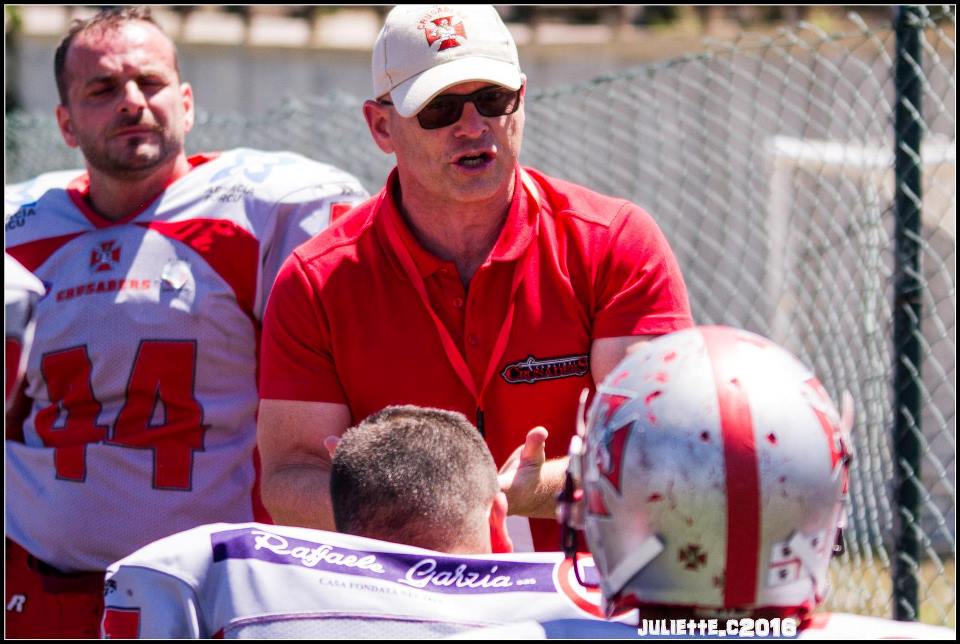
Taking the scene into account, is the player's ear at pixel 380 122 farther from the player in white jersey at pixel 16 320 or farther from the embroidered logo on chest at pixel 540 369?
the player in white jersey at pixel 16 320

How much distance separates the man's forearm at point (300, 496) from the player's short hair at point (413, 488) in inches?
27.2

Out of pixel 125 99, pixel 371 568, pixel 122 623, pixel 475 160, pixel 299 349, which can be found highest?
pixel 125 99

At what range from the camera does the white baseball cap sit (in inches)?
131

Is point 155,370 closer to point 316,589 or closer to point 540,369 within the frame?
point 540,369

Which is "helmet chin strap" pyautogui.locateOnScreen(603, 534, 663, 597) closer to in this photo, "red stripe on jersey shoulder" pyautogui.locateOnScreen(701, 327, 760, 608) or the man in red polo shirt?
"red stripe on jersey shoulder" pyautogui.locateOnScreen(701, 327, 760, 608)

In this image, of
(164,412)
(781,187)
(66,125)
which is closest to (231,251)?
(164,412)

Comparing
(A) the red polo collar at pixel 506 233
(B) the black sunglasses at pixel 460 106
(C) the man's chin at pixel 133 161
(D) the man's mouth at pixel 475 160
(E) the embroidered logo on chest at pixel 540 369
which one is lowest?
(E) the embroidered logo on chest at pixel 540 369

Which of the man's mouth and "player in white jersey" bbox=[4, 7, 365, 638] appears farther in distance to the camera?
"player in white jersey" bbox=[4, 7, 365, 638]

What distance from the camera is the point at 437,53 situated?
3379 millimetres

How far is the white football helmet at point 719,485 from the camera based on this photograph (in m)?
1.91

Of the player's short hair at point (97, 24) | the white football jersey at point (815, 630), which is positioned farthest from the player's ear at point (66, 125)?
the white football jersey at point (815, 630)

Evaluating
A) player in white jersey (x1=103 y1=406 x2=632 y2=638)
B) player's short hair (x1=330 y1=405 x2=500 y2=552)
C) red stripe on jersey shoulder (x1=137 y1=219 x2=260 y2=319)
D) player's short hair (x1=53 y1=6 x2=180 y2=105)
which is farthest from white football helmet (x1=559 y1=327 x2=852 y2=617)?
player's short hair (x1=53 y1=6 x2=180 y2=105)

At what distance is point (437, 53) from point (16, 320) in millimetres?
1146

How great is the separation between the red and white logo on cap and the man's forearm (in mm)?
1040
